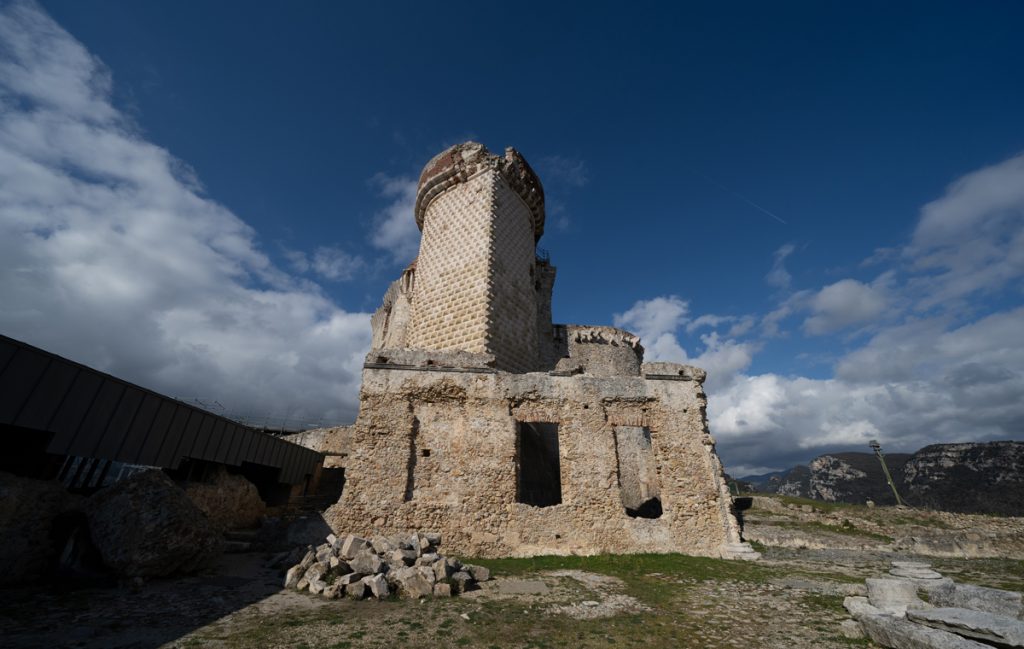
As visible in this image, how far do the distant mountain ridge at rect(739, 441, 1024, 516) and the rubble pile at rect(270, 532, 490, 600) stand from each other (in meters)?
24.4

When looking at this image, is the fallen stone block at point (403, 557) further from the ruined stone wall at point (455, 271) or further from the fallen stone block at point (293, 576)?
the ruined stone wall at point (455, 271)

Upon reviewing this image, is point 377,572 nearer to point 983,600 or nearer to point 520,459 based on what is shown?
point 520,459

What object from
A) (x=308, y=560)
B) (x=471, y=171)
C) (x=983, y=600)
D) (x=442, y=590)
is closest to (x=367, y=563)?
(x=308, y=560)

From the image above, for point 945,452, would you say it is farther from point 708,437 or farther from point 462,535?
point 462,535

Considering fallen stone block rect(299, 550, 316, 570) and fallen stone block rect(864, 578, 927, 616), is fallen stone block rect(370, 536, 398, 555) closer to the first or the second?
fallen stone block rect(299, 550, 316, 570)

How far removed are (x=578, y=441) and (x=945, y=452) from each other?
39.4m

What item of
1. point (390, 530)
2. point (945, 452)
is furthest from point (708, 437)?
point (945, 452)

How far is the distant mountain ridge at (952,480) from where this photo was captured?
25.8 meters

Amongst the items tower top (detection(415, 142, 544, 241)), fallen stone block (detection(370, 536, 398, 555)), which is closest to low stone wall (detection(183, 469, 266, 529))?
fallen stone block (detection(370, 536, 398, 555))

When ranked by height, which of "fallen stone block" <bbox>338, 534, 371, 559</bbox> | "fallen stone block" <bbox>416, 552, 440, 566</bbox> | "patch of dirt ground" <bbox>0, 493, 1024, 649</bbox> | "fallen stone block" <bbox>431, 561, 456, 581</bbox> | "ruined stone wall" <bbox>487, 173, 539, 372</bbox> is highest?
"ruined stone wall" <bbox>487, 173, 539, 372</bbox>

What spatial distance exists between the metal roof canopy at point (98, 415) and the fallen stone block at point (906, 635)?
413 inches

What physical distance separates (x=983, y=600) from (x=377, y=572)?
7.89 m

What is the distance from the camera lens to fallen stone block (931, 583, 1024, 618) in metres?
4.61

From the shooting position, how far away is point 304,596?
5.67m
